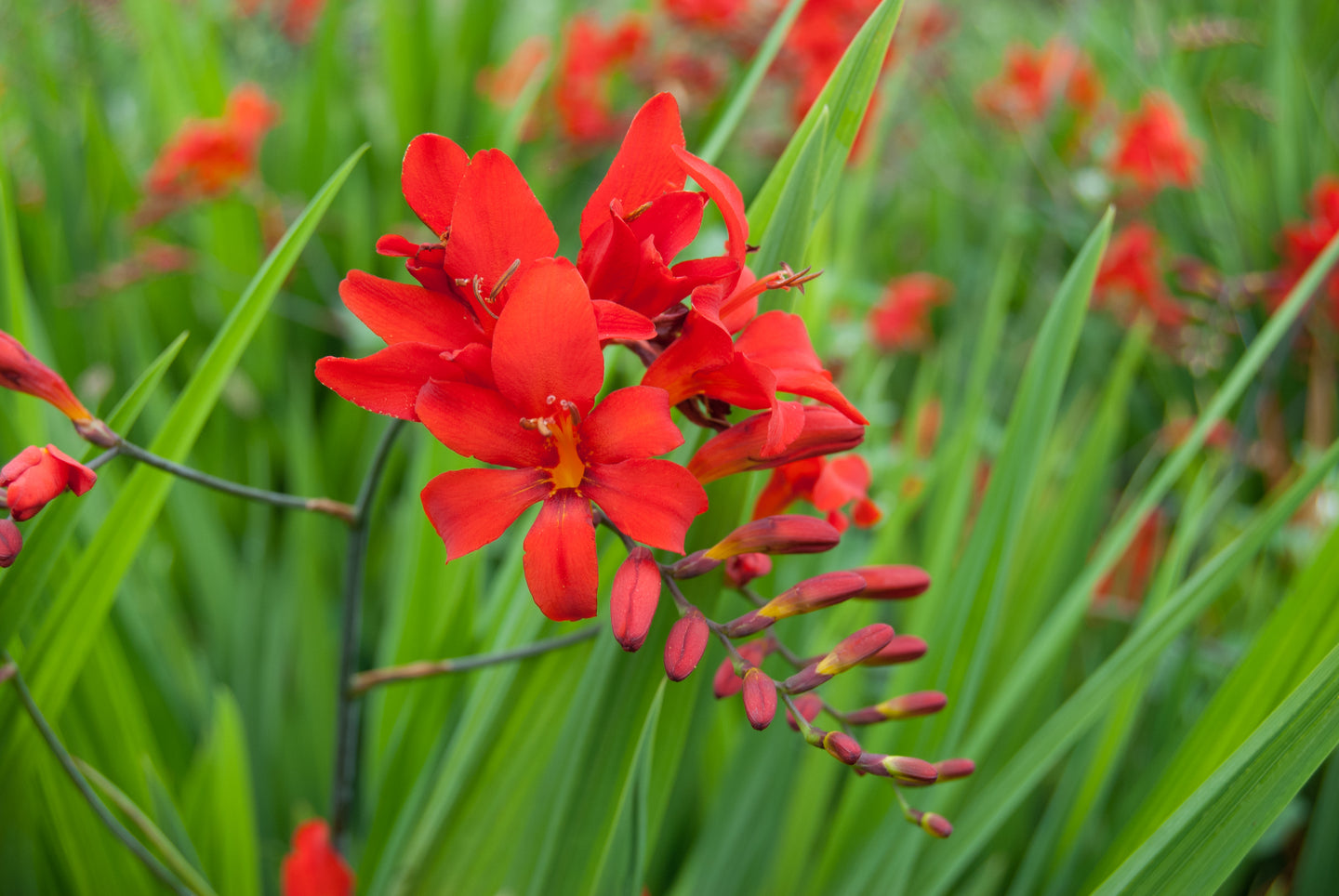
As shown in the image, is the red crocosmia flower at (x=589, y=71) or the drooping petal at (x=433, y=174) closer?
the drooping petal at (x=433, y=174)

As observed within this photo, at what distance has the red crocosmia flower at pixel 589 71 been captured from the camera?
5.51 feet

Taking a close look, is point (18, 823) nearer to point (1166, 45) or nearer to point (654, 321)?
point (654, 321)

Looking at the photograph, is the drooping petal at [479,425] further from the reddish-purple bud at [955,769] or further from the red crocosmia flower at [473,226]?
the reddish-purple bud at [955,769]

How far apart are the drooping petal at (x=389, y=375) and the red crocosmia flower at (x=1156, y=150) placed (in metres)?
1.48

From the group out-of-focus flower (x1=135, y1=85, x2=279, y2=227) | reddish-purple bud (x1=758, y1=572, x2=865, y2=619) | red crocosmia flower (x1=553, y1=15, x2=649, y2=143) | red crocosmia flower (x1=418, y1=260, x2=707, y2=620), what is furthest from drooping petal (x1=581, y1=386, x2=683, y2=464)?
red crocosmia flower (x1=553, y1=15, x2=649, y2=143)

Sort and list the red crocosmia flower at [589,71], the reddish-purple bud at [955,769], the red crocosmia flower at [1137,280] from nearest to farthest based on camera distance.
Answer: the reddish-purple bud at [955,769] → the red crocosmia flower at [1137,280] → the red crocosmia flower at [589,71]

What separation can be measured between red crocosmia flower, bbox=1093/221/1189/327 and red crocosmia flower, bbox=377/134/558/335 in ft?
4.18

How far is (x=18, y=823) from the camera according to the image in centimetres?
65

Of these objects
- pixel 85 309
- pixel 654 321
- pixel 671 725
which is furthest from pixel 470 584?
pixel 85 309

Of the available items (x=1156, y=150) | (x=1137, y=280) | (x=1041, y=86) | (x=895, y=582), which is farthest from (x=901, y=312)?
(x=895, y=582)

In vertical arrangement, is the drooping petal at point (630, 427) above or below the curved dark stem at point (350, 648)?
above

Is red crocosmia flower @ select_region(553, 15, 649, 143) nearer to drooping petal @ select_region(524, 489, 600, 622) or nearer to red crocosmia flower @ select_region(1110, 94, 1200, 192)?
red crocosmia flower @ select_region(1110, 94, 1200, 192)

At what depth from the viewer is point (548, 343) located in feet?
1.17

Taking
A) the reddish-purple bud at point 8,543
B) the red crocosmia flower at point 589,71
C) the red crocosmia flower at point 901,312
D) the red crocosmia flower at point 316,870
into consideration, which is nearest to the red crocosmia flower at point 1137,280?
the red crocosmia flower at point 901,312
